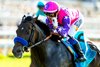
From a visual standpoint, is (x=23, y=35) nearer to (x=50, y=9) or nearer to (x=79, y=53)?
(x=50, y=9)

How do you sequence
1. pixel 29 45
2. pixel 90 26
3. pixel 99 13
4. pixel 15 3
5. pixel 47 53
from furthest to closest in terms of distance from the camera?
pixel 99 13 < pixel 15 3 < pixel 90 26 < pixel 47 53 < pixel 29 45

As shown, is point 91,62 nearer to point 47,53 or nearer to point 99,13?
point 47,53

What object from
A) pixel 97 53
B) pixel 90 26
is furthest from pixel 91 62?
pixel 90 26

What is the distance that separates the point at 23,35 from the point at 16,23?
457cm

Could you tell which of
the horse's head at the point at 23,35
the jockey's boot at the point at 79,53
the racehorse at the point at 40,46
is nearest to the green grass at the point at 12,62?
the jockey's boot at the point at 79,53

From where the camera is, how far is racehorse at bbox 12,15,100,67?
7.10 m

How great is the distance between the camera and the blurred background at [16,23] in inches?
549

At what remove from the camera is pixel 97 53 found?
8773 mm

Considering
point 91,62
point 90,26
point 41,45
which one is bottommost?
point 90,26

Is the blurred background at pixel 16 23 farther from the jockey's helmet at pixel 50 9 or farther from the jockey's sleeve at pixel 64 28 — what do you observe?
the jockey's sleeve at pixel 64 28

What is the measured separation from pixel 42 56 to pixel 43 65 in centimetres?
14

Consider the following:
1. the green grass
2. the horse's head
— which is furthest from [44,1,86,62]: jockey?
the green grass

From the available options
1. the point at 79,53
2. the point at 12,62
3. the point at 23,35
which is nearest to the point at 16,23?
the point at 12,62

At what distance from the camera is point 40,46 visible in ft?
24.8
